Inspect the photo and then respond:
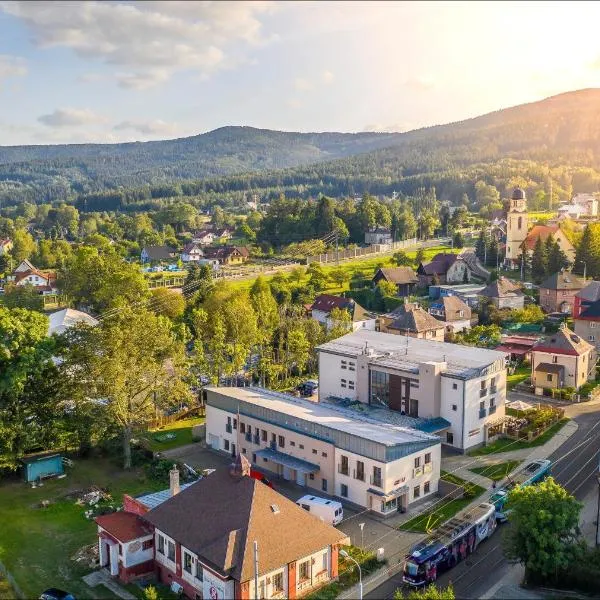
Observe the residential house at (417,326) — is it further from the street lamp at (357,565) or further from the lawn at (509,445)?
the street lamp at (357,565)

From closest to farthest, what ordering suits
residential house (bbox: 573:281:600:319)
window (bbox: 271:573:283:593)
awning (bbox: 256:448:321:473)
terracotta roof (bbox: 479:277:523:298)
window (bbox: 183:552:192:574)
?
window (bbox: 271:573:283:593)
window (bbox: 183:552:192:574)
awning (bbox: 256:448:321:473)
residential house (bbox: 573:281:600:319)
terracotta roof (bbox: 479:277:523:298)

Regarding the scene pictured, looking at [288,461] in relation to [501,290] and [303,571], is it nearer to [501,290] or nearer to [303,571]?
[303,571]

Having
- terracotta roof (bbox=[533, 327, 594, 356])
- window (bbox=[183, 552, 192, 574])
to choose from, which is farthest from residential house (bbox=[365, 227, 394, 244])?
window (bbox=[183, 552, 192, 574])

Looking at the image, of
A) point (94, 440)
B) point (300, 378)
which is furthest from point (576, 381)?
point (94, 440)

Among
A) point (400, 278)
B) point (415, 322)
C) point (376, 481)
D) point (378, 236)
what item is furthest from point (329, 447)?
point (378, 236)

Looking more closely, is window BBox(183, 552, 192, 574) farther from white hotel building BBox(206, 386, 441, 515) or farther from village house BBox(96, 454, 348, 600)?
white hotel building BBox(206, 386, 441, 515)

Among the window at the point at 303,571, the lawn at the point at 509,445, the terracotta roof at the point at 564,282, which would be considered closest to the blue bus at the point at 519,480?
the lawn at the point at 509,445
